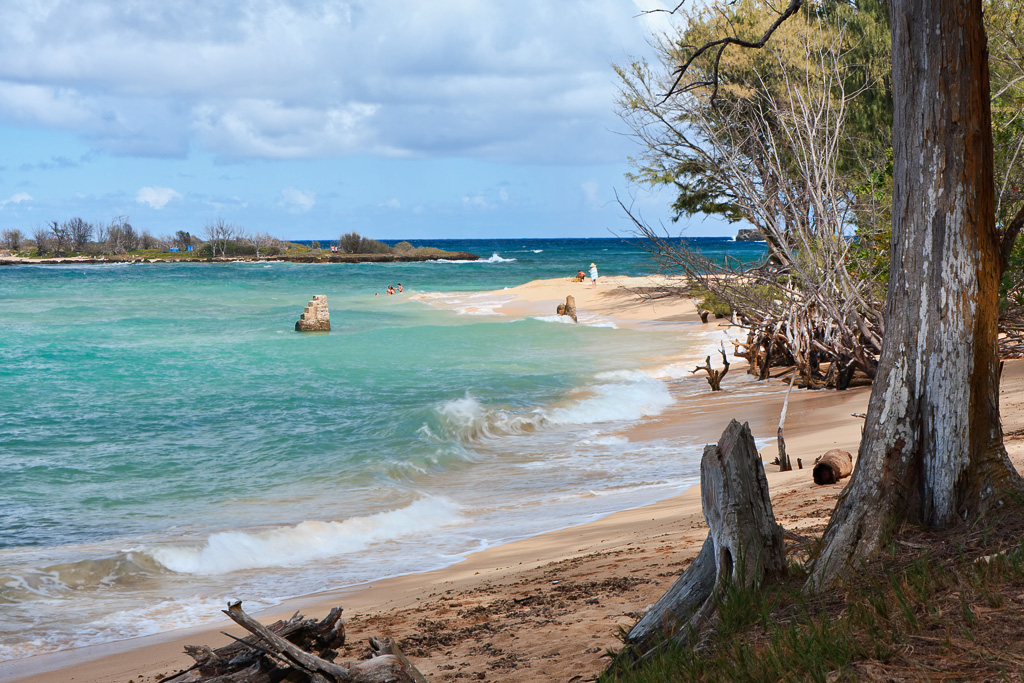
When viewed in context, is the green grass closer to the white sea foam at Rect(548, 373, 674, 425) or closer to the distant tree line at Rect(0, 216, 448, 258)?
the white sea foam at Rect(548, 373, 674, 425)

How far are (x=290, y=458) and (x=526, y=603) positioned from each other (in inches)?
310

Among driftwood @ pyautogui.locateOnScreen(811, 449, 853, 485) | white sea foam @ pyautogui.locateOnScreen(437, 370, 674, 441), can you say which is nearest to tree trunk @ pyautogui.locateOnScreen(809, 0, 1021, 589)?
driftwood @ pyautogui.locateOnScreen(811, 449, 853, 485)

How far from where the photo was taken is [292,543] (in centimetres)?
857

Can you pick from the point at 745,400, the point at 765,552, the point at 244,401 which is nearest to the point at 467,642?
the point at 765,552

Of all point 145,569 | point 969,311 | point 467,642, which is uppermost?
point 969,311

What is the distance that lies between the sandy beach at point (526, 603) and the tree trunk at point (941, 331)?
1516mm

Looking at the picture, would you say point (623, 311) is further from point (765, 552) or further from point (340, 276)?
point (340, 276)

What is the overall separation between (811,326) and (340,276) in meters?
60.7

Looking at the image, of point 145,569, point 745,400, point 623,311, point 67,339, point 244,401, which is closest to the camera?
point 145,569

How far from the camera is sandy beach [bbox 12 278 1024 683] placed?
15.4ft

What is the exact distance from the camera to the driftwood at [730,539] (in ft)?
12.6

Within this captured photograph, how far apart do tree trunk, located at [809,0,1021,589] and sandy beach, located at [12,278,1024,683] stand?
1.52m

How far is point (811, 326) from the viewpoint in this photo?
15086mm

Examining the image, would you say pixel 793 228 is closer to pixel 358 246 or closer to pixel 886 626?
pixel 886 626
